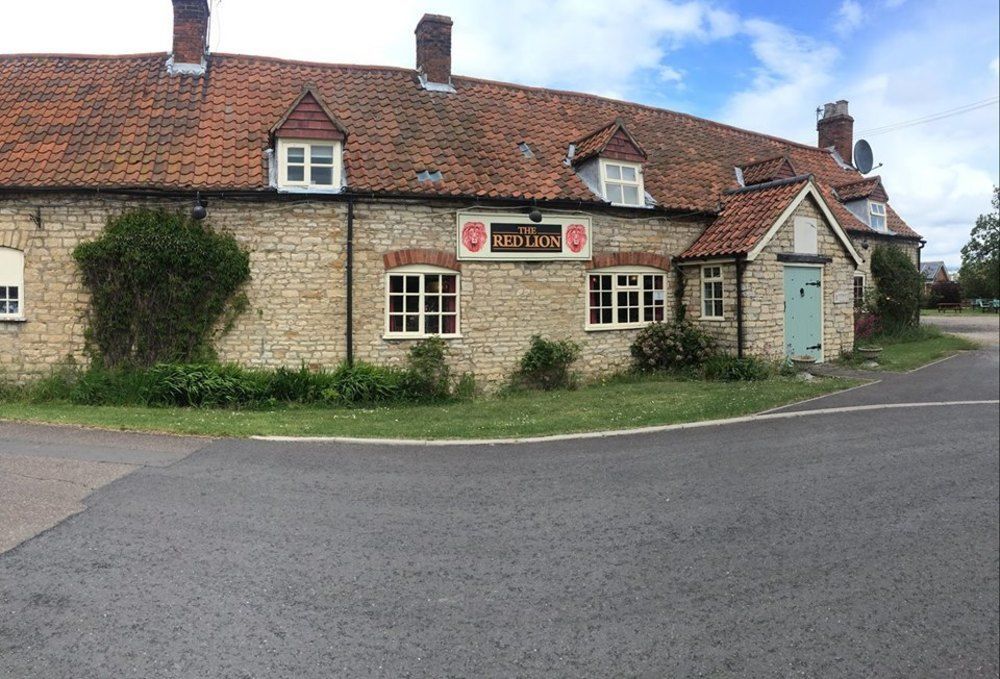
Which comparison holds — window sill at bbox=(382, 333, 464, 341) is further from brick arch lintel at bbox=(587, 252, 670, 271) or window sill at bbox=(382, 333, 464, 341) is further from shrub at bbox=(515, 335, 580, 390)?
brick arch lintel at bbox=(587, 252, 670, 271)

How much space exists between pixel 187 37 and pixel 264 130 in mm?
4009

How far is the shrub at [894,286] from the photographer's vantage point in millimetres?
23062

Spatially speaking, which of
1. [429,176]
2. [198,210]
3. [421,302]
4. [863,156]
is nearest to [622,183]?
[429,176]

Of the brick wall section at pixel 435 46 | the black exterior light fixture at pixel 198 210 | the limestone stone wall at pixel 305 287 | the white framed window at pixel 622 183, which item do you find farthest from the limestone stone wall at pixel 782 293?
the black exterior light fixture at pixel 198 210

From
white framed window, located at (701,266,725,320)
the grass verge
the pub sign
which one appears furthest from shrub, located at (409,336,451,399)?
the grass verge

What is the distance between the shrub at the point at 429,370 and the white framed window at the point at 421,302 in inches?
14.6

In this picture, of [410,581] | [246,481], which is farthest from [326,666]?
[246,481]

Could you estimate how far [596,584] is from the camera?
4539mm

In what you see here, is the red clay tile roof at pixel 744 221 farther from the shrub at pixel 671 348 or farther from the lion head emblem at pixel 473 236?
the lion head emblem at pixel 473 236

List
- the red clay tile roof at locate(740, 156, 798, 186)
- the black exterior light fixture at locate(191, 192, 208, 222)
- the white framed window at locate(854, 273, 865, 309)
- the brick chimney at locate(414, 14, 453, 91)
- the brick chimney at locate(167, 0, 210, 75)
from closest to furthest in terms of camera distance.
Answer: the black exterior light fixture at locate(191, 192, 208, 222) < the brick chimney at locate(167, 0, 210, 75) < the brick chimney at locate(414, 14, 453, 91) < the red clay tile roof at locate(740, 156, 798, 186) < the white framed window at locate(854, 273, 865, 309)

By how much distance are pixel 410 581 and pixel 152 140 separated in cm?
1338

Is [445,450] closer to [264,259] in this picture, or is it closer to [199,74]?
[264,259]

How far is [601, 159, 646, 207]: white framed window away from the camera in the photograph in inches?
635

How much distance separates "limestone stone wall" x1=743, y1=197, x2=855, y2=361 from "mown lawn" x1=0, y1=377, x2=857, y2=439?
2.05m
